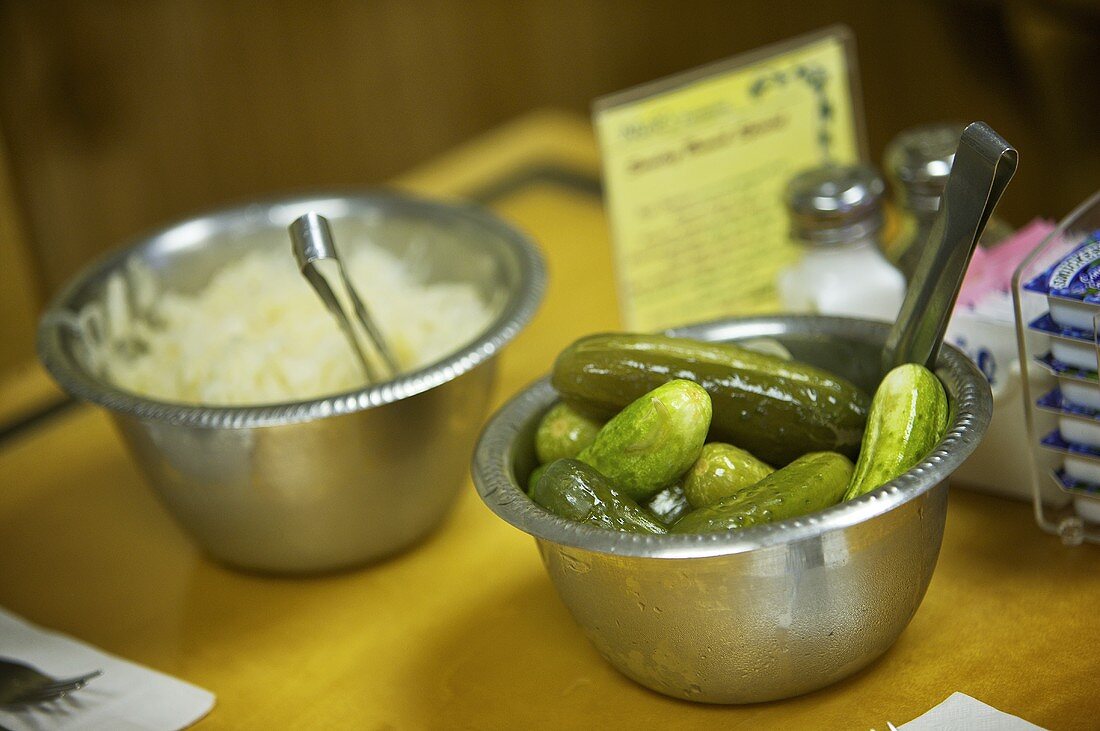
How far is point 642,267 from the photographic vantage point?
3.82ft

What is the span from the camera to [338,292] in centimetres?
117

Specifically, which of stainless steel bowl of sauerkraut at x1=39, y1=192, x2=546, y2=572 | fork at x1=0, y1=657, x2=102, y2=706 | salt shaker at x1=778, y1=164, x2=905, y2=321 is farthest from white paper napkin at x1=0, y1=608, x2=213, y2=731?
salt shaker at x1=778, y1=164, x2=905, y2=321

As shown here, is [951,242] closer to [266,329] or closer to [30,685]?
[266,329]

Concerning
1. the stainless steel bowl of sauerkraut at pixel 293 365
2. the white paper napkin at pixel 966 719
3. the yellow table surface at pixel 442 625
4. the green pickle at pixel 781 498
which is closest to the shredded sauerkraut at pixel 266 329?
the stainless steel bowl of sauerkraut at pixel 293 365

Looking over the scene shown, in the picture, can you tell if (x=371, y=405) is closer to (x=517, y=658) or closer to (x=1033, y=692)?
(x=517, y=658)

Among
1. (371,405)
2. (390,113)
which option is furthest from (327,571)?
(390,113)

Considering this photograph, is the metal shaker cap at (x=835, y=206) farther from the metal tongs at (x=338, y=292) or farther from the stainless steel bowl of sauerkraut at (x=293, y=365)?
the metal tongs at (x=338, y=292)

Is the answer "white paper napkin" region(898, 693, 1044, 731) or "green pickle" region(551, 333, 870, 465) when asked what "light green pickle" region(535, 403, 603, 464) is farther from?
"white paper napkin" region(898, 693, 1044, 731)

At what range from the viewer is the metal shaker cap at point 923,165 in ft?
3.29

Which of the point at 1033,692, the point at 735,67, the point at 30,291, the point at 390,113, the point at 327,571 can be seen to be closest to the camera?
the point at 1033,692

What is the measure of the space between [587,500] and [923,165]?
48 centimetres

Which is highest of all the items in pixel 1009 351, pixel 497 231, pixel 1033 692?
pixel 497 231

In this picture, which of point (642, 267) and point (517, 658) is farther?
point (642, 267)

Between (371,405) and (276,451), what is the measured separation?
85 millimetres
